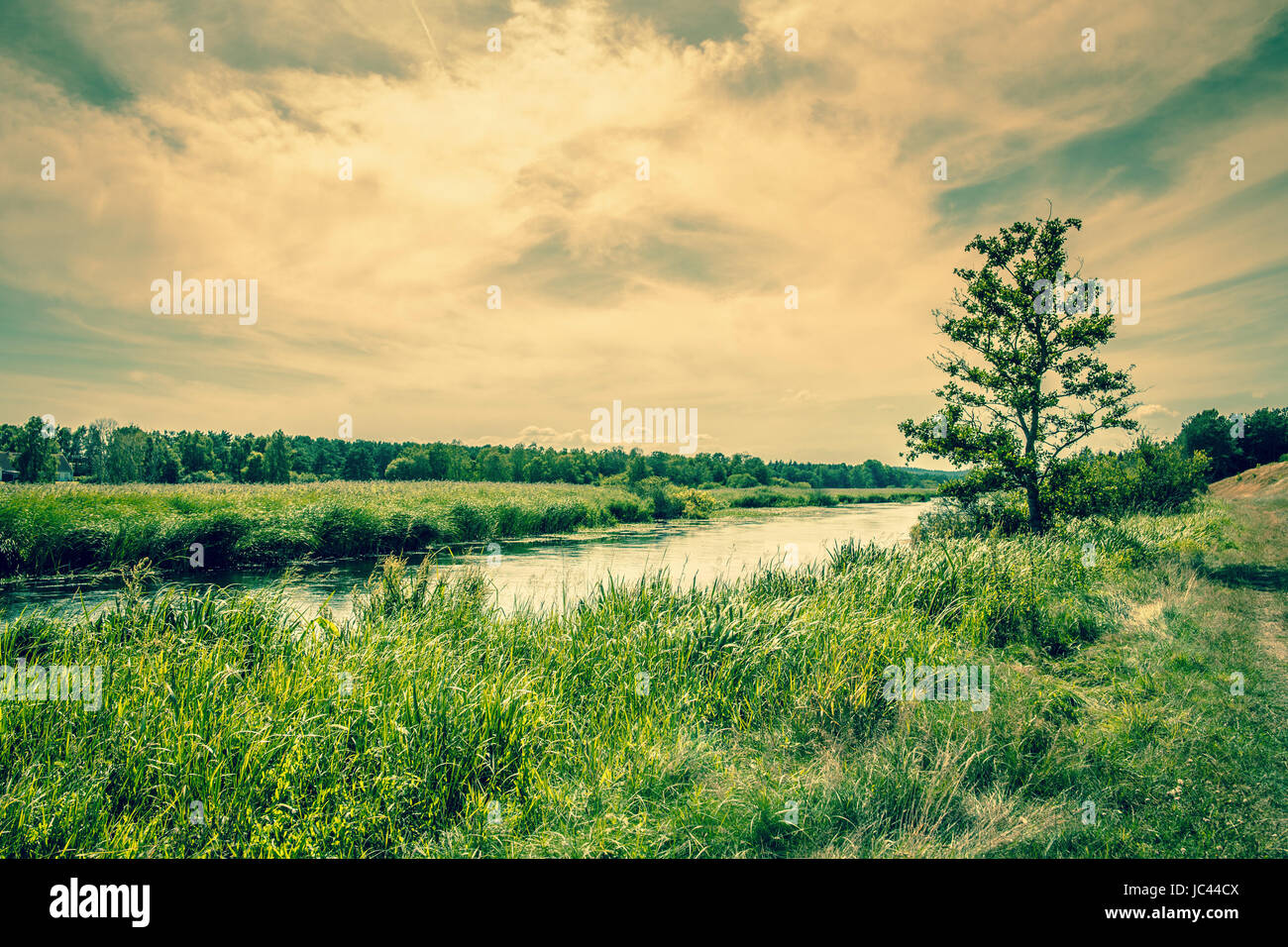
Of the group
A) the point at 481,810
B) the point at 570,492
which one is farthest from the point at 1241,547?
the point at 570,492

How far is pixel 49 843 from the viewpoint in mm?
3383

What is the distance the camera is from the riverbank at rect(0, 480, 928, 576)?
15344 mm

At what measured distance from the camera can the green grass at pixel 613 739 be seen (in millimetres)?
3652

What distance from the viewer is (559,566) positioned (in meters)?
17.6

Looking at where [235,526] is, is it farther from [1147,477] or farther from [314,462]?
[314,462]

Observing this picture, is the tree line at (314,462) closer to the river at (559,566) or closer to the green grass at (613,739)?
the river at (559,566)

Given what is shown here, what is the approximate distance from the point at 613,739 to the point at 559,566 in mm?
12885

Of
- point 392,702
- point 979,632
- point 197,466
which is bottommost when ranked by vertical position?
point 979,632

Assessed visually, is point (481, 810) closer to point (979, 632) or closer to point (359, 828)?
point (359, 828)

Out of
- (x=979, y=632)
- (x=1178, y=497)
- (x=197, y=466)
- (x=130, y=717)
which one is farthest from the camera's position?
(x=197, y=466)

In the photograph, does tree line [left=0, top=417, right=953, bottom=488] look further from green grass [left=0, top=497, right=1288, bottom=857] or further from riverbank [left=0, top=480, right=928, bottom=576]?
green grass [left=0, top=497, right=1288, bottom=857]

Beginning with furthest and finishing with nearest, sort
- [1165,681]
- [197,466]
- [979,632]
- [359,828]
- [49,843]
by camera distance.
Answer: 1. [197,466]
2. [979,632]
3. [1165,681]
4. [359,828]
5. [49,843]

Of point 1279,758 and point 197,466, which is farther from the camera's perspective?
point 197,466
